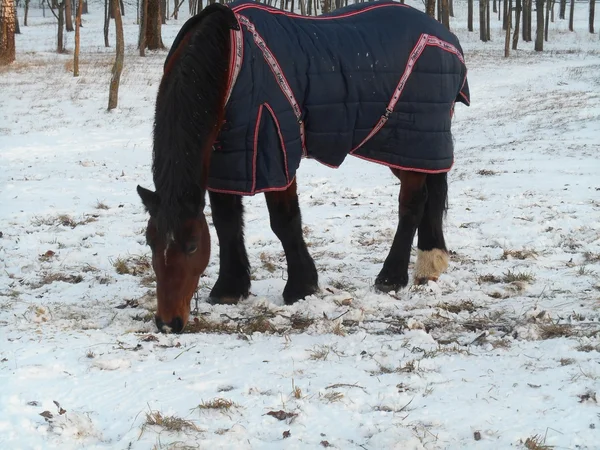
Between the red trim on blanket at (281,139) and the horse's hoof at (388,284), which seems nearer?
the red trim on blanket at (281,139)

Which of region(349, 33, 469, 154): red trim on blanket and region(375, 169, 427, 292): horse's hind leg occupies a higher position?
region(349, 33, 469, 154): red trim on blanket

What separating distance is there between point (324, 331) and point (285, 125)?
1.17 metres

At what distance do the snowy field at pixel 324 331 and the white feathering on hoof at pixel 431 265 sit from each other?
0.13m

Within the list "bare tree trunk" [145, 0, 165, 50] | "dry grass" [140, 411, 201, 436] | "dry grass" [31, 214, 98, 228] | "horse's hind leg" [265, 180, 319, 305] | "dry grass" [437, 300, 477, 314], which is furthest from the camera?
"bare tree trunk" [145, 0, 165, 50]

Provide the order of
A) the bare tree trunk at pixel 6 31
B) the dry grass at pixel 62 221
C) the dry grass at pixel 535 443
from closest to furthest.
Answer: the dry grass at pixel 535 443 < the dry grass at pixel 62 221 < the bare tree trunk at pixel 6 31

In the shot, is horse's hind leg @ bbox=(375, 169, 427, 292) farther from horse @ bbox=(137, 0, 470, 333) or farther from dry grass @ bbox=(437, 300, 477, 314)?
dry grass @ bbox=(437, 300, 477, 314)

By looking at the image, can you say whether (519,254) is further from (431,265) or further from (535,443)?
(535,443)

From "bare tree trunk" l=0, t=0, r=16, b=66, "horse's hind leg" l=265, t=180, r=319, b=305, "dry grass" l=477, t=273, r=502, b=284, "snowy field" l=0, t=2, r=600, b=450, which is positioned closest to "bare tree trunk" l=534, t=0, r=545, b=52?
"bare tree trunk" l=0, t=0, r=16, b=66

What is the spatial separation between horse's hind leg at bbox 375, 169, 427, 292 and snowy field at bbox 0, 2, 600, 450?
0.16 meters

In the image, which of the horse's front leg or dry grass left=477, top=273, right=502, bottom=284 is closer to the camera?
→ the horse's front leg

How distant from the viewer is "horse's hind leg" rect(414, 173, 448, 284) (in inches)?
183

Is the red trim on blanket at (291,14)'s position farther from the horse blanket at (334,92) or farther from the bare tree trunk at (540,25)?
the bare tree trunk at (540,25)

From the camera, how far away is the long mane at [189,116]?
3242 mm

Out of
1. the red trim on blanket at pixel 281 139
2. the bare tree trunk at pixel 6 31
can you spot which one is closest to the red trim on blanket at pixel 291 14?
the red trim on blanket at pixel 281 139
